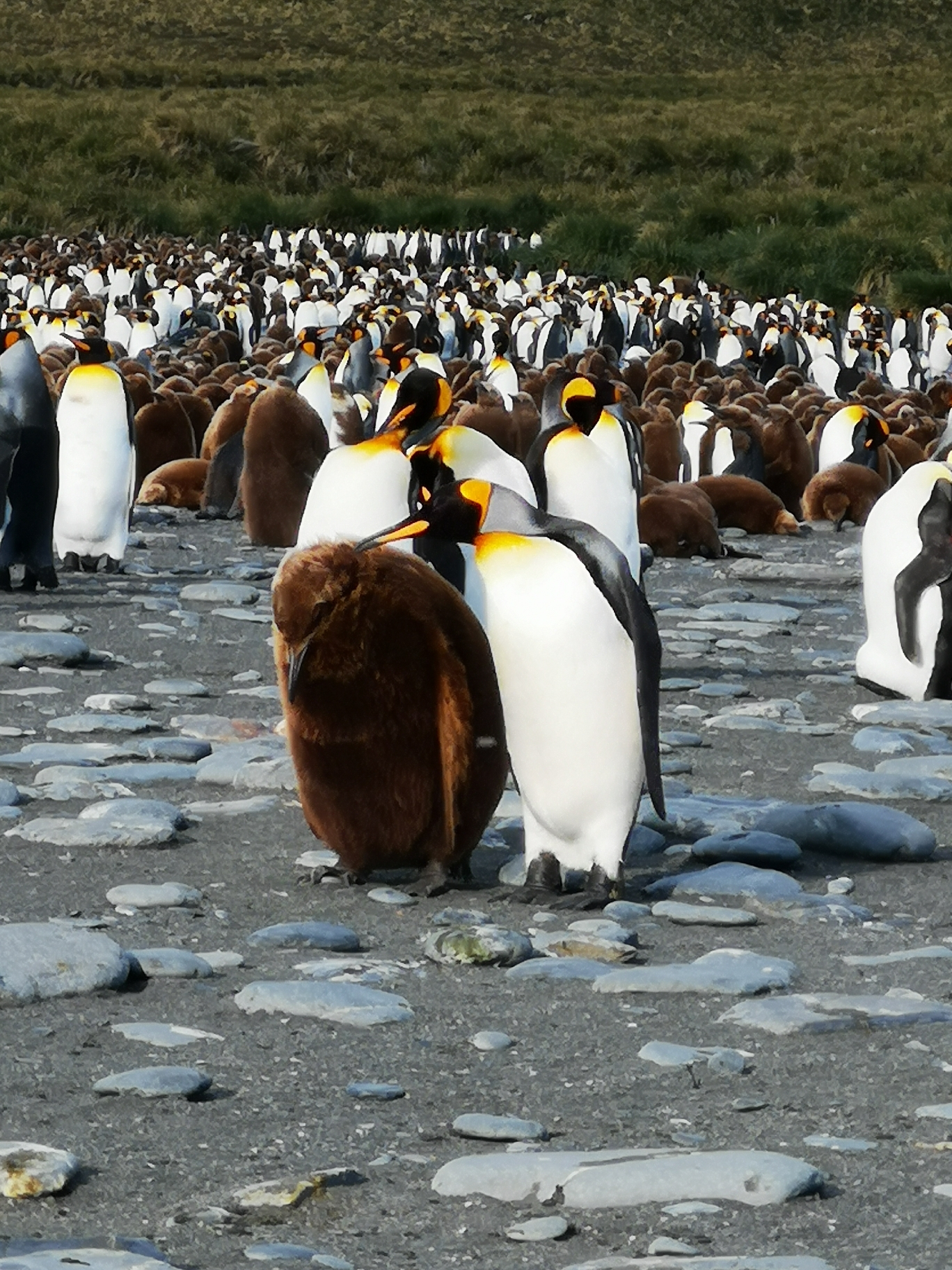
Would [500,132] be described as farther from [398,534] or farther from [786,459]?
[398,534]

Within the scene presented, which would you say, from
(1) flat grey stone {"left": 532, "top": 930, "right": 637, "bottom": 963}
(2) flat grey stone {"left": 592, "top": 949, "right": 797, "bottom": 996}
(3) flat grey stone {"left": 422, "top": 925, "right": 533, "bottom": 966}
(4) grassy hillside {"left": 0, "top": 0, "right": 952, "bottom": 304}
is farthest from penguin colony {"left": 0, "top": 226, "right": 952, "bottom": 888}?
(4) grassy hillside {"left": 0, "top": 0, "right": 952, "bottom": 304}

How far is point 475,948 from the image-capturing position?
3166 mm

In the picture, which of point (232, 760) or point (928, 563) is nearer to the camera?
point (232, 760)

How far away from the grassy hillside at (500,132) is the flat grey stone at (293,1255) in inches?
958

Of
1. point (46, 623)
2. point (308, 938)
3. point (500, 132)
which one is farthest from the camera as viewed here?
point (500, 132)

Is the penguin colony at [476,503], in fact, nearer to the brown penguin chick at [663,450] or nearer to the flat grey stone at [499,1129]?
the brown penguin chick at [663,450]

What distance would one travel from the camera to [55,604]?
719cm

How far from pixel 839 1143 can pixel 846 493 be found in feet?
27.7

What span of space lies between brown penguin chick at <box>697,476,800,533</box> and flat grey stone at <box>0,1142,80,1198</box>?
8.17 m

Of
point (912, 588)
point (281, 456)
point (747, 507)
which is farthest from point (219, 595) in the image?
point (747, 507)

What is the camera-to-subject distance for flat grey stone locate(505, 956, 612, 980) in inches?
122

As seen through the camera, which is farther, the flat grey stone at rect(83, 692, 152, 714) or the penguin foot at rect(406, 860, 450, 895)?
the flat grey stone at rect(83, 692, 152, 714)

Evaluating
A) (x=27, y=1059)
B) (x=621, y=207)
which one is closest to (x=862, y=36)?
(x=621, y=207)

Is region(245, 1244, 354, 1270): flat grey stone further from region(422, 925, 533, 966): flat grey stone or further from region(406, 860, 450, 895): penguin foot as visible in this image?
region(406, 860, 450, 895): penguin foot
